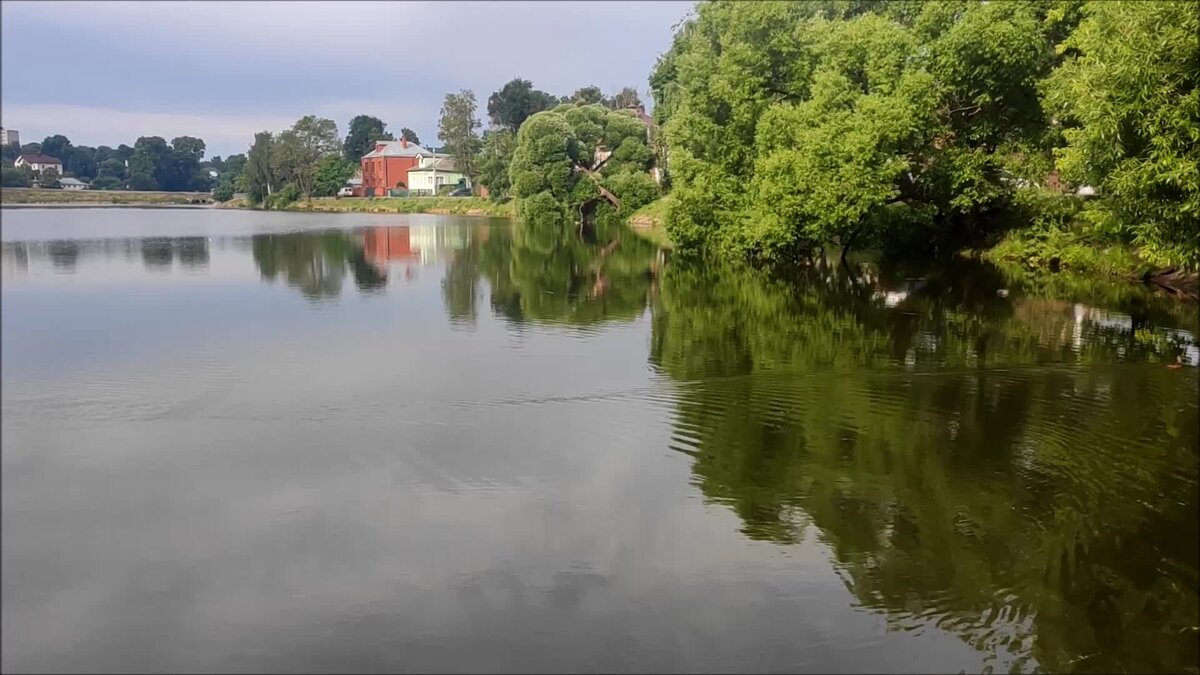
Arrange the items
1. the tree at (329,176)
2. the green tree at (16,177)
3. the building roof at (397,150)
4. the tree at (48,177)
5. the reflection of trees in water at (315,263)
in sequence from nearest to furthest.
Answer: the green tree at (16,177), the tree at (48,177), the reflection of trees in water at (315,263), the tree at (329,176), the building roof at (397,150)

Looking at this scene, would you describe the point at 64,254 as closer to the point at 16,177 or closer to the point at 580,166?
the point at 16,177

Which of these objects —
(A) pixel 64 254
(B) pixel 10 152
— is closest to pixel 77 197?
(B) pixel 10 152

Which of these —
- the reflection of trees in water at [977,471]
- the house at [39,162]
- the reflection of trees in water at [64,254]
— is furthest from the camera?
the reflection of trees in water at [64,254]

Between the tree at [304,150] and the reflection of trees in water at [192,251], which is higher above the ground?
the tree at [304,150]

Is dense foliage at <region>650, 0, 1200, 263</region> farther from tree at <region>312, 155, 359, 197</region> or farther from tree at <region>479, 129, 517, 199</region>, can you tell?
tree at <region>312, 155, 359, 197</region>

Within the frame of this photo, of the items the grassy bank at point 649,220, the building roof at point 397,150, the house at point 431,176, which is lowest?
the grassy bank at point 649,220

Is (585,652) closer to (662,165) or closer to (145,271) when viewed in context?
(145,271)

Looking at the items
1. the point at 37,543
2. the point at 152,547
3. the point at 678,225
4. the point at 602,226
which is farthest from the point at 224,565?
the point at 602,226

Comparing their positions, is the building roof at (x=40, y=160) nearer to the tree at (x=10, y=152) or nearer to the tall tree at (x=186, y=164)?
the tree at (x=10, y=152)

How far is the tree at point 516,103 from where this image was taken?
102 m

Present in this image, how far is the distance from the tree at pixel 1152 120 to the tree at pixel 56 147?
17722mm

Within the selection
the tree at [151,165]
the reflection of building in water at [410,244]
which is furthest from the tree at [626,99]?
the tree at [151,165]

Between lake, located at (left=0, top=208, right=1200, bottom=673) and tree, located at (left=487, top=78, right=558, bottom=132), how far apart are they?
86.0 m

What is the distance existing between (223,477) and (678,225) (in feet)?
84.8
